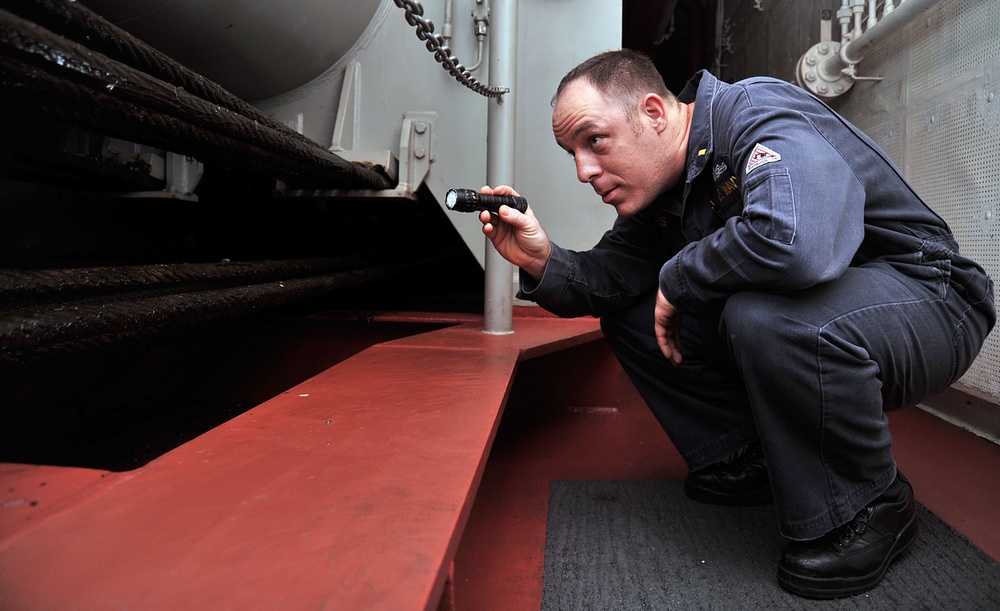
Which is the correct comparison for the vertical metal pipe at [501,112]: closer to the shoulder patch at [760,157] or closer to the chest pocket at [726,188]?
the chest pocket at [726,188]

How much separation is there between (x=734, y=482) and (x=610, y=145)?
64 cm

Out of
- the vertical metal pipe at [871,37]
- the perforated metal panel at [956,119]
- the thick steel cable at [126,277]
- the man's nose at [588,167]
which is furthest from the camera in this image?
the vertical metal pipe at [871,37]

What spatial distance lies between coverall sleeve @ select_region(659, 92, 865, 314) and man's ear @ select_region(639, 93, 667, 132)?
143 millimetres

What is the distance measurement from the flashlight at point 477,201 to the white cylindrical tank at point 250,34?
2.04 feet

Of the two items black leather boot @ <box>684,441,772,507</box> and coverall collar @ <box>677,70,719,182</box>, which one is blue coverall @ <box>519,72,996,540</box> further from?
black leather boot @ <box>684,441,772,507</box>

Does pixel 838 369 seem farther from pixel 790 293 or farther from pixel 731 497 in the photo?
pixel 731 497

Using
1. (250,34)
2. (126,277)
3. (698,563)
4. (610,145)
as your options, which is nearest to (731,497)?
(698,563)

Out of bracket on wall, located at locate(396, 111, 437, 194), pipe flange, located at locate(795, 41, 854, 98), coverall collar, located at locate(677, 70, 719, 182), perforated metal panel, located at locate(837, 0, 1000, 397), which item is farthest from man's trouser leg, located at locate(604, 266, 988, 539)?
pipe flange, located at locate(795, 41, 854, 98)

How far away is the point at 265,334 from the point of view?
64.7 inches

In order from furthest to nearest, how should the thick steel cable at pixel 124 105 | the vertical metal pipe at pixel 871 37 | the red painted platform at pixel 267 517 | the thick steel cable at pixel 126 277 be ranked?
the vertical metal pipe at pixel 871 37 < the thick steel cable at pixel 126 277 < the thick steel cable at pixel 124 105 < the red painted platform at pixel 267 517

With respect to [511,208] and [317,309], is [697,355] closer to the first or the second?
[511,208]

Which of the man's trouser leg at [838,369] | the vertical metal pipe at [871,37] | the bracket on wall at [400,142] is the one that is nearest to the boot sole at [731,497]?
the man's trouser leg at [838,369]

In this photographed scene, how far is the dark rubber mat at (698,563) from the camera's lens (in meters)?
0.79

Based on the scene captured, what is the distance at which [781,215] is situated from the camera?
0.74m
